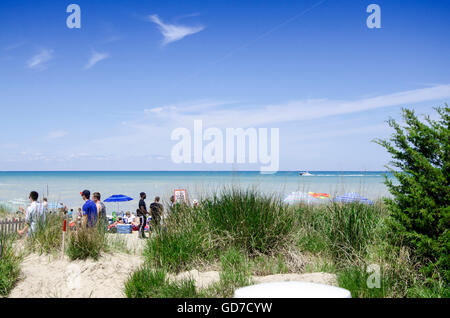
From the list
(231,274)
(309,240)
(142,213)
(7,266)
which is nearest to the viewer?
(231,274)

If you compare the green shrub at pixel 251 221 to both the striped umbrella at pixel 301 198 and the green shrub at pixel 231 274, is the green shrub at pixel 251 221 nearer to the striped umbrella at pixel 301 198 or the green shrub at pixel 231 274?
the green shrub at pixel 231 274

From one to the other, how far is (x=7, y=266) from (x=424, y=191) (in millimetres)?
7258

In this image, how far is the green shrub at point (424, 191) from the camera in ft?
A: 20.1

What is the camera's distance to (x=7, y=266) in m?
6.78

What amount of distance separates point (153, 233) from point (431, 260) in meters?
5.26

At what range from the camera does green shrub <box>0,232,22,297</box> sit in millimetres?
6497

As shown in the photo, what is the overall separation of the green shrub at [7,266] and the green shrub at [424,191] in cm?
663

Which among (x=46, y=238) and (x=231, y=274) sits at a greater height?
(x=46, y=238)

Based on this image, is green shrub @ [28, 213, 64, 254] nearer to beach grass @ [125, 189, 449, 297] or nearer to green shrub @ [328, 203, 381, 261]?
beach grass @ [125, 189, 449, 297]

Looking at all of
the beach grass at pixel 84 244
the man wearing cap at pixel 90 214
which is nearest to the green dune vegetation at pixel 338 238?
the beach grass at pixel 84 244

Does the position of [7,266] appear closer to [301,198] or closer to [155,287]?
[155,287]

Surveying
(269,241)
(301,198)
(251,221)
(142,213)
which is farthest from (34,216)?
(301,198)

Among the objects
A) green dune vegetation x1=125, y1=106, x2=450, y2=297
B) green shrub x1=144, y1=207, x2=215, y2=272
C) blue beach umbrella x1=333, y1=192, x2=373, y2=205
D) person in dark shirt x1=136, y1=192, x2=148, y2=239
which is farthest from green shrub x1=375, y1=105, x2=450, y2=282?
person in dark shirt x1=136, y1=192, x2=148, y2=239
